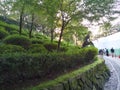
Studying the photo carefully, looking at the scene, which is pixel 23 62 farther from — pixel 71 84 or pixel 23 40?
pixel 23 40

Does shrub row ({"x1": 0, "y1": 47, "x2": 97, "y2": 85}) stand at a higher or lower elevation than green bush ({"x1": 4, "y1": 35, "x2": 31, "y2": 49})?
lower

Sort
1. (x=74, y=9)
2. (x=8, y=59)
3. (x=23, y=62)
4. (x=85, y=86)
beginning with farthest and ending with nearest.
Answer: (x=74, y=9) → (x=85, y=86) → (x=23, y=62) → (x=8, y=59)

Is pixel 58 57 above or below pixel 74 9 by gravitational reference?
below

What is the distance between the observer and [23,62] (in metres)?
5.53

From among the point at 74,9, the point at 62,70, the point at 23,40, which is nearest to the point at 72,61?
the point at 62,70

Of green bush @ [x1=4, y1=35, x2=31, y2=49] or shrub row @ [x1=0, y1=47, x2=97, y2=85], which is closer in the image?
shrub row @ [x1=0, y1=47, x2=97, y2=85]

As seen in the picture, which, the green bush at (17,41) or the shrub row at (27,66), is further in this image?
the green bush at (17,41)

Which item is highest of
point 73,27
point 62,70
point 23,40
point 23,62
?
point 73,27

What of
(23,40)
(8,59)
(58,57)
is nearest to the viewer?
(8,59)

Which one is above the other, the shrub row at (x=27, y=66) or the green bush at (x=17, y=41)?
the green bush at (x=17, y=41)

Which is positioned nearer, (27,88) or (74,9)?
(27,88)

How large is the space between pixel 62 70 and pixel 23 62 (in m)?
3.11

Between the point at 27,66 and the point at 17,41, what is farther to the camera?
the point at 17,41

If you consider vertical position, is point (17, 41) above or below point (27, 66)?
above
